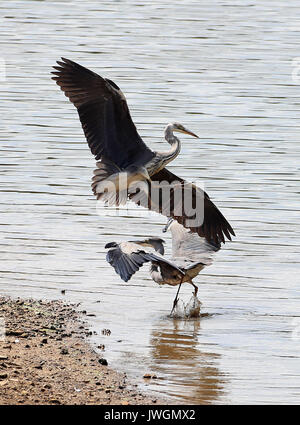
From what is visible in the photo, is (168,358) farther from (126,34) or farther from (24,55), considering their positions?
(126,34)

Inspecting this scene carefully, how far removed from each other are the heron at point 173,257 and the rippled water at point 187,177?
302mm

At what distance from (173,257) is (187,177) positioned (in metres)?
4.09

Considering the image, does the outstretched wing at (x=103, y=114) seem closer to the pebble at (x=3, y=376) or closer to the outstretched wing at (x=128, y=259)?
the outstretched wing at (x=128, y=259)

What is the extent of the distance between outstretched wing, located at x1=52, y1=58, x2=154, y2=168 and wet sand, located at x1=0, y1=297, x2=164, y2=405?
157 cm

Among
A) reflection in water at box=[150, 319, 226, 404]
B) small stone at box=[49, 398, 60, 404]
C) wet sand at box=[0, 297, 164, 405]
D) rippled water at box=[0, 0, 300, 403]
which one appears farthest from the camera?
rippled water at box=[0, 0, 300, 403]

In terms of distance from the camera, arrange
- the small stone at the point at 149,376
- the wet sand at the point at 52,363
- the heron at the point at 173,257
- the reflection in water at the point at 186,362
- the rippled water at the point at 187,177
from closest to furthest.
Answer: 1. the wet sand at the point at 52,363
2. the reflection in water at the point at 186,362
3. the small stone at the point at 149,376
4. the rippled water at the point at 187,177
5. the heron at the point at 173,257

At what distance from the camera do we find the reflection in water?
23.5 ft

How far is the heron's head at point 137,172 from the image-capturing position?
9445 millimetres

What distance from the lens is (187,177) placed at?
13227 millimetres

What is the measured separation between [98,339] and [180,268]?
3.67 ft

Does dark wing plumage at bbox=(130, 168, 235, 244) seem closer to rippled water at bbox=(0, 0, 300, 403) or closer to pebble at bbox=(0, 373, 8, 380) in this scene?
rippled water at bbox=(0, 0, 300, 403)

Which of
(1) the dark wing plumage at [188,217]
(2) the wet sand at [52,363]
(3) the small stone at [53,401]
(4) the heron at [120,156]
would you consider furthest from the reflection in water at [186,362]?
(4) the heron at [120,156]

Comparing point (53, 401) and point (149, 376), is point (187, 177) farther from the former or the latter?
point (53, 401)

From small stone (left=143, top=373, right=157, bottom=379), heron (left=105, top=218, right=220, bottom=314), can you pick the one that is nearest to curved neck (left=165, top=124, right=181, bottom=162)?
heron (left=105, top=218, right=220, bottom=314)
